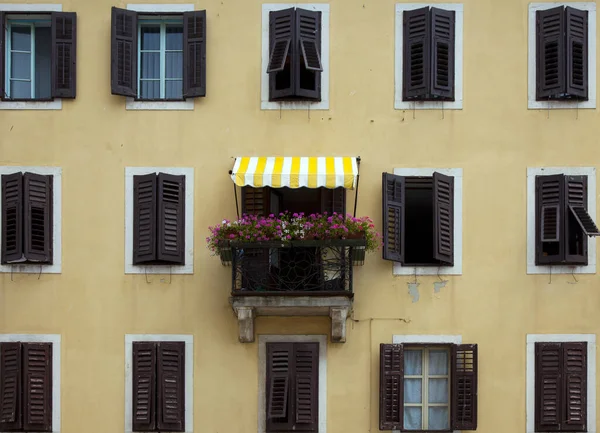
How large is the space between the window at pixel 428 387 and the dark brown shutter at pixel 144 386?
3634mm

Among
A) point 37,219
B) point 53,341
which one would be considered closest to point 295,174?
point 37,219

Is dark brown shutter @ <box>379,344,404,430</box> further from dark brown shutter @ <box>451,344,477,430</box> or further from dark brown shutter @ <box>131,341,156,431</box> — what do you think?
dark brown shutter @ <box>131,341,156,431</box>

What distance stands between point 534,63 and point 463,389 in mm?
5389

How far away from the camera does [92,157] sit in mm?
16625

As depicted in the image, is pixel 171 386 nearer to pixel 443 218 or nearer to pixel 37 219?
pixel 37 219

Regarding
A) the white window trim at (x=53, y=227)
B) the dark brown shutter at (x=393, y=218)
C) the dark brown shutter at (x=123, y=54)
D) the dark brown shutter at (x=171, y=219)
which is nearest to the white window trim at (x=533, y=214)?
the dark brown shutter at (x=393, y=218)

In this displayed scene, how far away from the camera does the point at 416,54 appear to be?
16.5 meters

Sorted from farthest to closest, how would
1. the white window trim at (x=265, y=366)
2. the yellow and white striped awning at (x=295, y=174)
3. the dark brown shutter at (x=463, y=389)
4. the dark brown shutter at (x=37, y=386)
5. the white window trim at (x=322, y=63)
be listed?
the white window trim at (x=322, y=63) < the white window trim at (x=265, y=366) < the dark brown shutter at (x=37, y=386) < the dark brown shutter at (x=463, y=389) < the yellow and white striped awning at (x=295, y=174)

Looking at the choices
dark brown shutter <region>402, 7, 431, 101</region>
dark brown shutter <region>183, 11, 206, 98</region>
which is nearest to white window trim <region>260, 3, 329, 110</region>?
dark brown shutter <region>183, 11, 206, 98</region>

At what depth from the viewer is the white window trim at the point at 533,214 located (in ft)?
53.8

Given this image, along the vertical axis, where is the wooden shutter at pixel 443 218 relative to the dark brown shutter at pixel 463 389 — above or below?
above

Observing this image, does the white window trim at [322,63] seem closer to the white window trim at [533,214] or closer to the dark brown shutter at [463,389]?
the white window trim at [533,214]

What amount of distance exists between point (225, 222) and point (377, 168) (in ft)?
8.76

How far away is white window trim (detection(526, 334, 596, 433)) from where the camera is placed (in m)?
16.3
